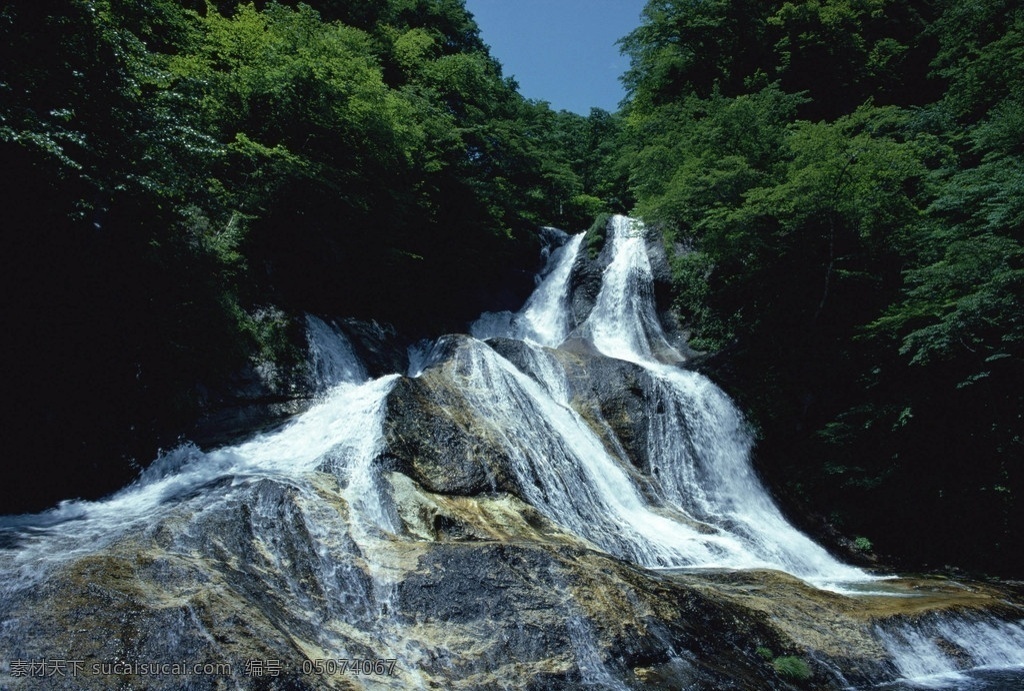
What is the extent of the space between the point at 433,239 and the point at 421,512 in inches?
540

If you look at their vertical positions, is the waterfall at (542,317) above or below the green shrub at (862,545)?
above

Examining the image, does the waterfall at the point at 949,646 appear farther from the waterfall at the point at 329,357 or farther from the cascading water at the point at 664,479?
the waterfall at the point at 329,357

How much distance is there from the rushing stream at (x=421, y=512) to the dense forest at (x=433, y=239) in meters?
1.42

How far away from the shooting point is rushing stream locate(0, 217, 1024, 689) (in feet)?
16.7

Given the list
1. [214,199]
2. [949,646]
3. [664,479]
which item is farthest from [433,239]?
[949,646]

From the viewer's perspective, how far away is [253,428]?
383 inches

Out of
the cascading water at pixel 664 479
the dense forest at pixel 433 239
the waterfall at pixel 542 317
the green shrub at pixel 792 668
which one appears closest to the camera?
the green shrub at pixel 792 668

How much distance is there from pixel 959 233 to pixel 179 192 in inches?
570

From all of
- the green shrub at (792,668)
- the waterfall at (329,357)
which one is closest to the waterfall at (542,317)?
the waterfall at (329,357)

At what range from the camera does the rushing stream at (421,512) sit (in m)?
5.09

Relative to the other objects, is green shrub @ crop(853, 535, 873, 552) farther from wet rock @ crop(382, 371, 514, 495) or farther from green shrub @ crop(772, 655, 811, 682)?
wet rock @ crop(382, 371, 514, 495)

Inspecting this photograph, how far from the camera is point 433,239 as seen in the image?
64.2 ft

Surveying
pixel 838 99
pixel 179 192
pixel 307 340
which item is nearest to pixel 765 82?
pixel 838 99

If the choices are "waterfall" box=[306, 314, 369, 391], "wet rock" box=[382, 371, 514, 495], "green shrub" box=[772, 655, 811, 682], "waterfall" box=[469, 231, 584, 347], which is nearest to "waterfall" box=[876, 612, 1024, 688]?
"green shrub" box=[772, 655, 811, 682]
